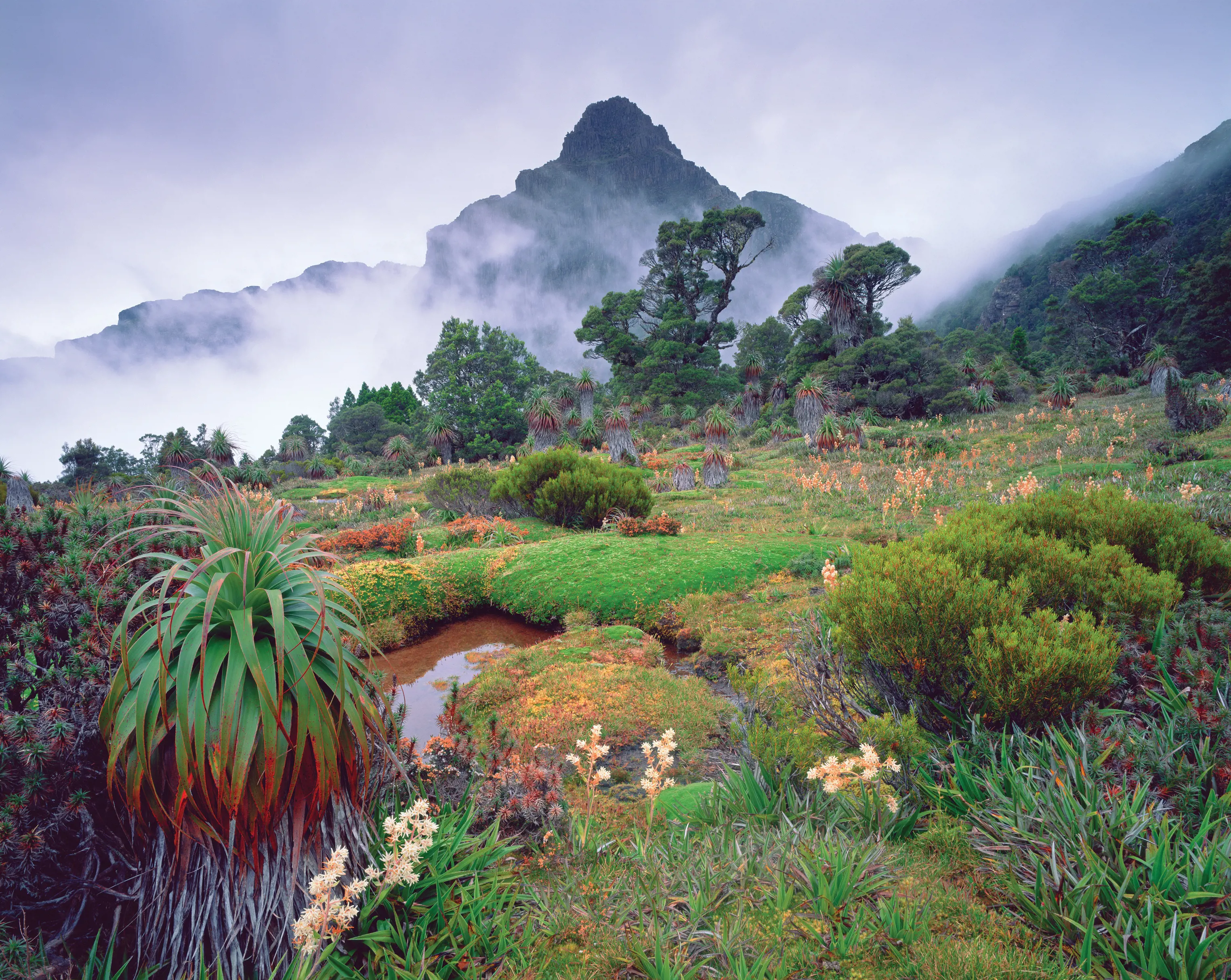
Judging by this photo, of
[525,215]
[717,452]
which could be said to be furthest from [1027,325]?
[525,215]

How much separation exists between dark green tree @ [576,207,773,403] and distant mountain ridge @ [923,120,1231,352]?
3137 cm

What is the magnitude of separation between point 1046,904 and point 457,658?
6826 mm

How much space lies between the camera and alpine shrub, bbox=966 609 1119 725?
10.6 ft

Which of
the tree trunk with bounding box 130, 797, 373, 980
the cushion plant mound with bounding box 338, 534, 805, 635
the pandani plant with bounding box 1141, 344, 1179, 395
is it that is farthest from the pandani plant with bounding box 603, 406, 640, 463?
the pandani plant with bounding box 1141, 344, 1179, 395

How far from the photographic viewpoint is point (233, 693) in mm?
2168

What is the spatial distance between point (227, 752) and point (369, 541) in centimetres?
1046

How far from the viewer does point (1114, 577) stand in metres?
3.93

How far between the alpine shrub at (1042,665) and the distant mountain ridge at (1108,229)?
58961 millimetres

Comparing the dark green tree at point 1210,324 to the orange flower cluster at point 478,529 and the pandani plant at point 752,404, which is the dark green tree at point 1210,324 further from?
the orange flower cluster at point 478,529

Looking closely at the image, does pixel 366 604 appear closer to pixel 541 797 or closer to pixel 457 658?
pixel 457 658

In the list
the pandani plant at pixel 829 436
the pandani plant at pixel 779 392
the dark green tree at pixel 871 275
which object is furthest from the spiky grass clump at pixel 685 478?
the dark green tree at pixel 871 275

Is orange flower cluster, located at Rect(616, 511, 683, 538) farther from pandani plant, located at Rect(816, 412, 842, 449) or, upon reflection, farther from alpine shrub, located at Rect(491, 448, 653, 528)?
pandani plant, located at Rect(816, 412, 842, 449)

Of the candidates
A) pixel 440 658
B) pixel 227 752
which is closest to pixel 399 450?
pixel 440 658

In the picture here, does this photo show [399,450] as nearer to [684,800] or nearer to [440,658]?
[440,658]
